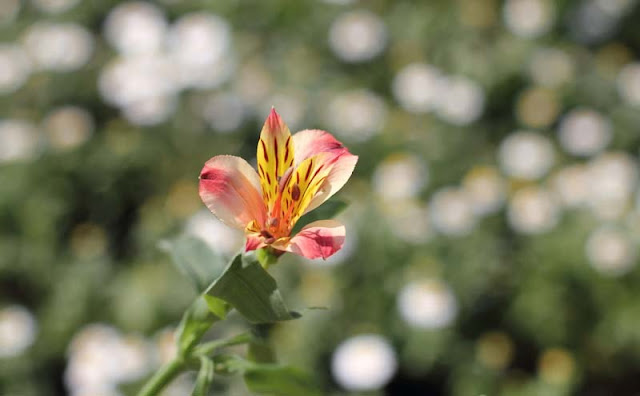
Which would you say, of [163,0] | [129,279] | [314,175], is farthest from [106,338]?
[314,175]

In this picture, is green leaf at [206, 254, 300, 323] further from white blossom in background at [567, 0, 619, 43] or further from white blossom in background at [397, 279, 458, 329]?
white blossom in background at [567, 0, 619, 43]

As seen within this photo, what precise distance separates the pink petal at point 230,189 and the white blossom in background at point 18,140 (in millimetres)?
1745

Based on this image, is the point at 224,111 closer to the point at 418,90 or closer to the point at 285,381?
the point at 418,90

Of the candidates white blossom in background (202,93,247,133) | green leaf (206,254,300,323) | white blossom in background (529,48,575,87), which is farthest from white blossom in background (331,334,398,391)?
green leaf (206,254,300,323)

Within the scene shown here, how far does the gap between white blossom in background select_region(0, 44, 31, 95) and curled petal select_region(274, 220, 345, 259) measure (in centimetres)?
204

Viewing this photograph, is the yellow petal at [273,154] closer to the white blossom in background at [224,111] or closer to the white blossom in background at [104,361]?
the white blossom in background at [104,361]

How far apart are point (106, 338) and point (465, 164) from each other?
91 centimetres

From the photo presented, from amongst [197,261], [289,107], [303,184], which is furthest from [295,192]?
[289,107]

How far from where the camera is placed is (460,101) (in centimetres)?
216

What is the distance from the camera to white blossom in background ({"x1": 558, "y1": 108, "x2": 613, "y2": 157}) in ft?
6.97

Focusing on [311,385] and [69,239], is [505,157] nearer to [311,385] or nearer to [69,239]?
[69,239]

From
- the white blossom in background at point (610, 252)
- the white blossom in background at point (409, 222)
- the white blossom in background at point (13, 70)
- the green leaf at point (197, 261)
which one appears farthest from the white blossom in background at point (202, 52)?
the green leaf at point (197, 261)

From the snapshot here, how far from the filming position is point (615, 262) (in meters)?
1.77

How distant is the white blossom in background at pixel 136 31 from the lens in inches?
90.0
